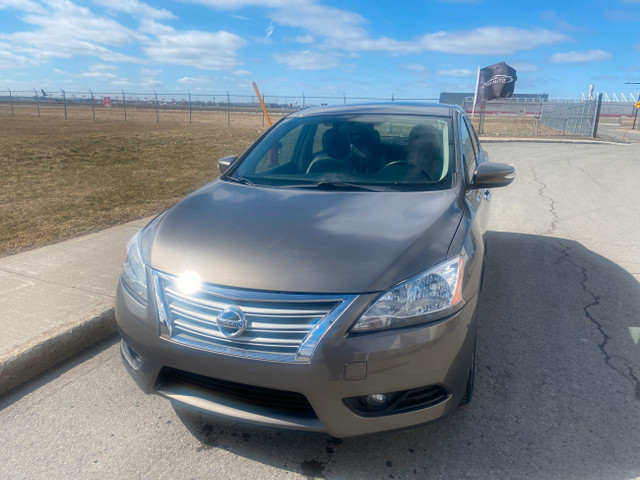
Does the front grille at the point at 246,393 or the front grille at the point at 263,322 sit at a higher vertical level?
the front grille at the point at 263,322

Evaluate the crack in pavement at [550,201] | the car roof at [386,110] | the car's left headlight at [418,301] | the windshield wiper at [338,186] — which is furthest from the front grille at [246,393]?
the crack in pavement at [550,201]

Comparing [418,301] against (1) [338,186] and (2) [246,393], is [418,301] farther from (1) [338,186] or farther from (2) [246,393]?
(1) [338,186]

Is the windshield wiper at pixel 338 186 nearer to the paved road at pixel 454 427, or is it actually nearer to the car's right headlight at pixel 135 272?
the car's right headlight at pixel 135 272

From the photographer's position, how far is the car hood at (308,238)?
7.13 ft

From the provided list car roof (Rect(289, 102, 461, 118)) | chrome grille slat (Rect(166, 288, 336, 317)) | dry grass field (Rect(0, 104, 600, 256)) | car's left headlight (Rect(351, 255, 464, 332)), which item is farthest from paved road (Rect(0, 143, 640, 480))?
dry grass field (Rect(0, 104, 600, 256))

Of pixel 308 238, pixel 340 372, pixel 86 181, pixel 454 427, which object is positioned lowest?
pixel 454 427

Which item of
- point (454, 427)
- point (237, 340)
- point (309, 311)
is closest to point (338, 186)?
point (309, 311)

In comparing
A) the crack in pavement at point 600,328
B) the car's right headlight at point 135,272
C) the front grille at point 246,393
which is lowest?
the crack in pavement at point 600,328

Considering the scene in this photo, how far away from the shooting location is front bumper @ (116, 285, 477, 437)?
205 cm

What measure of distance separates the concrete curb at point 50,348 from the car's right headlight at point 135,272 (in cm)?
98

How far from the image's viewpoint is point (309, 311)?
208 centimetres

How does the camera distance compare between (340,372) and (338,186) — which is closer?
(340,372)

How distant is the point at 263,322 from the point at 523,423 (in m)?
1.57

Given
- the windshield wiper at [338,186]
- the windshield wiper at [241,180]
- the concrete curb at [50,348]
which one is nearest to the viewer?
the concrete curb at [50,348]
